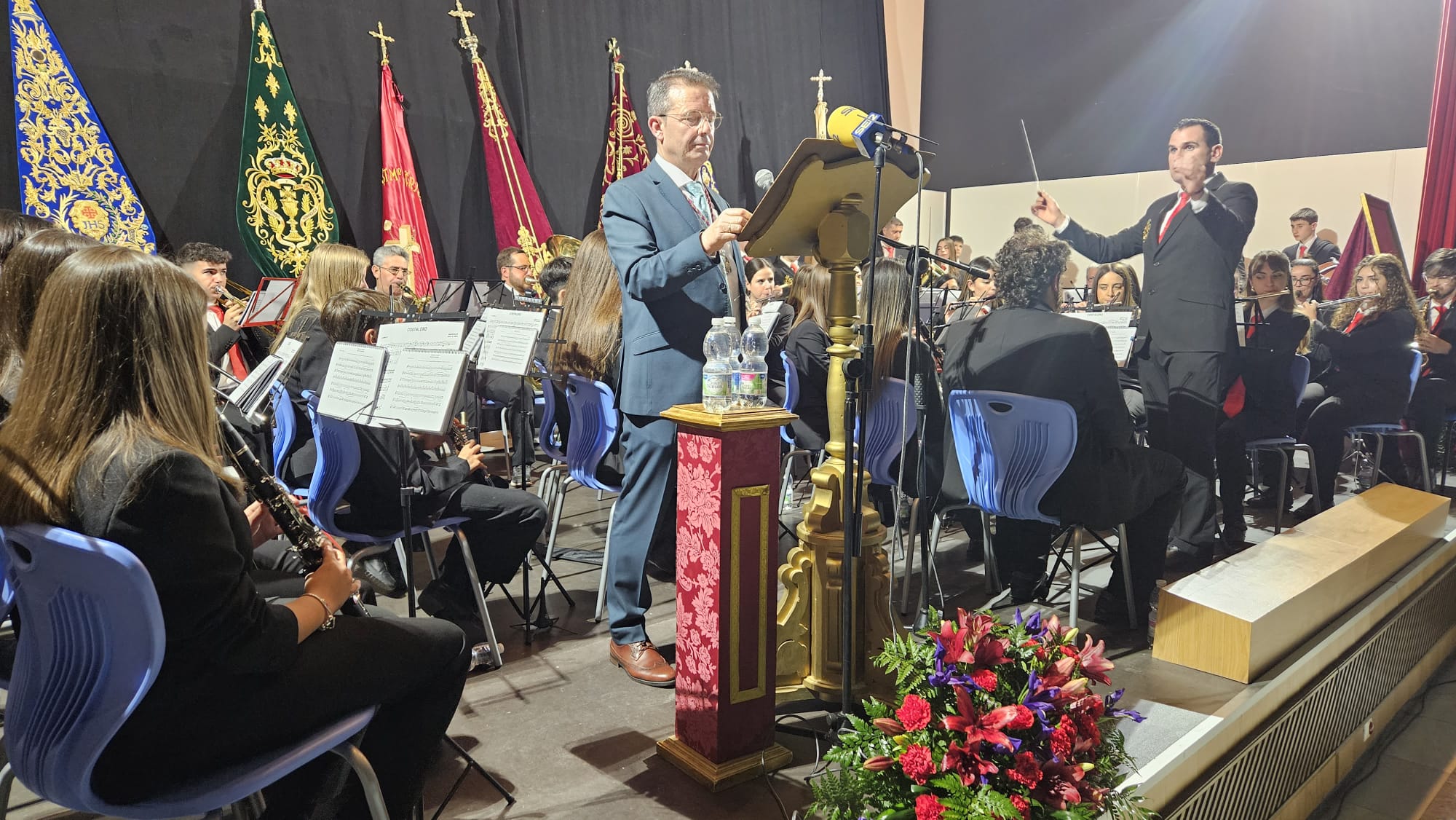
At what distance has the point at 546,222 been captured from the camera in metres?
7.03

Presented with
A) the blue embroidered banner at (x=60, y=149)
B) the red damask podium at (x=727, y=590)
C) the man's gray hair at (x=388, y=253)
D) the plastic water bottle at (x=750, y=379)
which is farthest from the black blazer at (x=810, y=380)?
the blue embroidered banner at (x=60, y=149)

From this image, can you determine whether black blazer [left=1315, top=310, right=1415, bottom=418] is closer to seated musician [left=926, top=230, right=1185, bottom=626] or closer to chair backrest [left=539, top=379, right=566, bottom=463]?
seated musician [left=926, top=230, right=1185, bottom=626]

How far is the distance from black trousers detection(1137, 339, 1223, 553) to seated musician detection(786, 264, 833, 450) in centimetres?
136

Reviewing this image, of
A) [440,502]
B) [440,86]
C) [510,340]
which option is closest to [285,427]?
[440,502]

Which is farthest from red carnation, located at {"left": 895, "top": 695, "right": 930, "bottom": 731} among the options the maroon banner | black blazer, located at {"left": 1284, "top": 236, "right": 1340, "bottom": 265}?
black blazer, located at {"left": 1284, "top": 236, "right": 1340, "bottom": 265}

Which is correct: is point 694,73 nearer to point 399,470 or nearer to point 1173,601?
point 399,470

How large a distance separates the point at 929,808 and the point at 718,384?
3.17ft

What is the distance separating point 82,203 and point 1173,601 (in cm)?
551

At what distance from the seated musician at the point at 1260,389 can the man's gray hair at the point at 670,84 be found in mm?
2920

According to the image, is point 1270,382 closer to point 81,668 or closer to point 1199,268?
point 1199,268

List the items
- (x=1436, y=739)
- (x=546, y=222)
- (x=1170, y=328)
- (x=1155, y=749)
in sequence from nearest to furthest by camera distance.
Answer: (x=1155, y=749) → (x=1436, y=739) → (x=1170, y=328) → (x=546, y=222)

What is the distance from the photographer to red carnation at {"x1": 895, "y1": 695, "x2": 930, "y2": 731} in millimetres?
1413

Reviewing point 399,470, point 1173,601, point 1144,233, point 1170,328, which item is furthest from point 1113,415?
point 399,470

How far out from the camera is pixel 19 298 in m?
1.82
